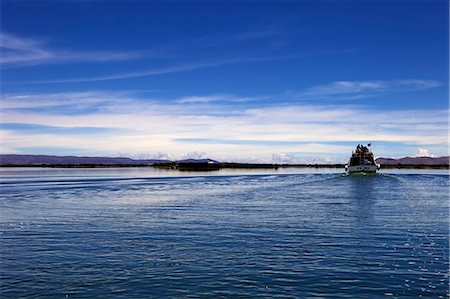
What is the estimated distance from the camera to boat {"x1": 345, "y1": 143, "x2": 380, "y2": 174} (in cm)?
12712

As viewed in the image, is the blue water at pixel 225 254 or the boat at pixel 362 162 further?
the boat at pixel 362 162

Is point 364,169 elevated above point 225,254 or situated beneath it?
elevated above

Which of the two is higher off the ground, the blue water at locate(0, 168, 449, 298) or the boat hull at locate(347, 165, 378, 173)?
the boat hull at locate(347, 165, 378, 173)

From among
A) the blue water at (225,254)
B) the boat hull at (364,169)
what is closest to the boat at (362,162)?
the boat hull at (364,169)

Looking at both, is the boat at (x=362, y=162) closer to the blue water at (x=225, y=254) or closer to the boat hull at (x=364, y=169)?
the boat hull at (x=364, y=169)

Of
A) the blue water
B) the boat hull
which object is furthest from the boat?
the blue water

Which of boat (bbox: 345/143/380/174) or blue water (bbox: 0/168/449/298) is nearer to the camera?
blue water (bbox: 0/168/449/298)

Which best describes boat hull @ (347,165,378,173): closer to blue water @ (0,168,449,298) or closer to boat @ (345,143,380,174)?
boat @ (345,143,380,174)

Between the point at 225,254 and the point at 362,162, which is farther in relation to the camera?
the point at 362,162

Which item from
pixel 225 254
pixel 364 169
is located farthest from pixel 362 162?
pixel 225 254

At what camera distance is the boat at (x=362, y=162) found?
417ft

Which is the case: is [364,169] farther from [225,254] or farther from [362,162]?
[225,254]

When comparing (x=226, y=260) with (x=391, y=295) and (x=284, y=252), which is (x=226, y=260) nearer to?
(x=284, y=252)

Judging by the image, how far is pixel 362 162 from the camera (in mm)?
133500
